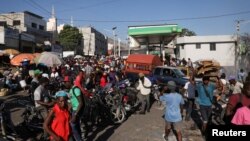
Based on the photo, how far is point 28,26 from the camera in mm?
51938

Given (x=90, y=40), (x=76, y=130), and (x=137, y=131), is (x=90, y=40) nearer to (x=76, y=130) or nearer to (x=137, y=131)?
(x=137, y=131)

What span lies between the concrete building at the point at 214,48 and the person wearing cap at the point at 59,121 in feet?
134

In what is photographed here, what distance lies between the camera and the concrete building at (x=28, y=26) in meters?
45.7

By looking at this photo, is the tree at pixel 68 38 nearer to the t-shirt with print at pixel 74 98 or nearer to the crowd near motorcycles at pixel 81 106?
the crowd near motorcycles at pixel 81 106

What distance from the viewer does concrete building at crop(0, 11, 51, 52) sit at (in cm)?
4565

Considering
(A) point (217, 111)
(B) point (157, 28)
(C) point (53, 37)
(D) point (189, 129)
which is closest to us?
(D) point (189, 129)

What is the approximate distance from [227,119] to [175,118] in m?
2.08

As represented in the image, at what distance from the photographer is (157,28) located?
35375 mm

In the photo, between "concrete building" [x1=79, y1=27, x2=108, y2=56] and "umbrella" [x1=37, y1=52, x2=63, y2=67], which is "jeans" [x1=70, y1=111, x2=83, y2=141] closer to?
"umbrella" [x1=37, y1=52, x2=63, y2=67]

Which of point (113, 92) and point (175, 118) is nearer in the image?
point (175, 118)

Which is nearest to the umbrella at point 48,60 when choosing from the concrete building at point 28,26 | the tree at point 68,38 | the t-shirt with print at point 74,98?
the t-shirt with print at point 74,98

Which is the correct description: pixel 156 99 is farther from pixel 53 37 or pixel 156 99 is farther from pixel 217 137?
pixel 53 37

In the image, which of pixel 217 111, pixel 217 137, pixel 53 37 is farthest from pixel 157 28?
pixel 217 137

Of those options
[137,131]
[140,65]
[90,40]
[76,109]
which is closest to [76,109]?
[76,109]
